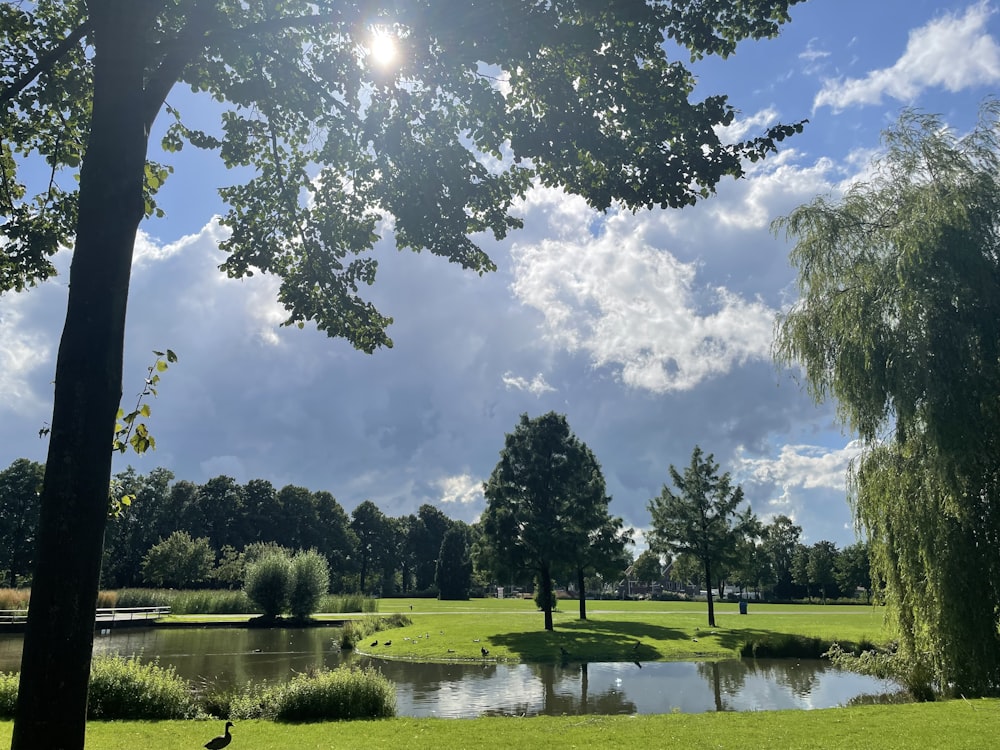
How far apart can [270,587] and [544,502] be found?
20141 mm

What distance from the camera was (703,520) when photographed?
41.3m

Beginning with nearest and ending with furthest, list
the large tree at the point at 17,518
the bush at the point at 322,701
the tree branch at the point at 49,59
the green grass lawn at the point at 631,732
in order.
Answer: the tree branch at the point at 49,59 < the green grass lawn at the point at 631,732 < the bush at the point at 322,701 < the large tree at the point at 17,518

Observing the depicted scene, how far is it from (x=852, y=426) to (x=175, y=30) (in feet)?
57.2

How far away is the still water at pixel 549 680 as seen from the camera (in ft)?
62.5

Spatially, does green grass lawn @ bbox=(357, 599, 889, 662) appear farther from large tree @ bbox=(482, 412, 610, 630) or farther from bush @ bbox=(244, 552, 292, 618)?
bush @ bbox=(244, 552, 292, 618)

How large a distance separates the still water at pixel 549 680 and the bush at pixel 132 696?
8.66 ft

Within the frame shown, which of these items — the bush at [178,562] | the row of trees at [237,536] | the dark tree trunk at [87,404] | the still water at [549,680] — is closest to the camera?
the dark tree trunk at [87,404]

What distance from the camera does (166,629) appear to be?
1638 inches

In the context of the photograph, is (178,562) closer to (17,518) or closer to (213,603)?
(213,603)

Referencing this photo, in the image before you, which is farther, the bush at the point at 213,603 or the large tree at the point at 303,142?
the bush at the point at 213,603

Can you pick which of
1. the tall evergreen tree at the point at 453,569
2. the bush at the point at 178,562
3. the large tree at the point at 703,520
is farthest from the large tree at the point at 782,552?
the bush at the point at 178,562

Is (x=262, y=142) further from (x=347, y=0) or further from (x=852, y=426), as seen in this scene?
(x=852, y=426)

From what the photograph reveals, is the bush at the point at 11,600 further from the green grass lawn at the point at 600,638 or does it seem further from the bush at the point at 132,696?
the bush at the point at 132,696

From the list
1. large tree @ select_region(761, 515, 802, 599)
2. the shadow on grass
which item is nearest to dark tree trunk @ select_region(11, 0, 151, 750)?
the shadow on grass
